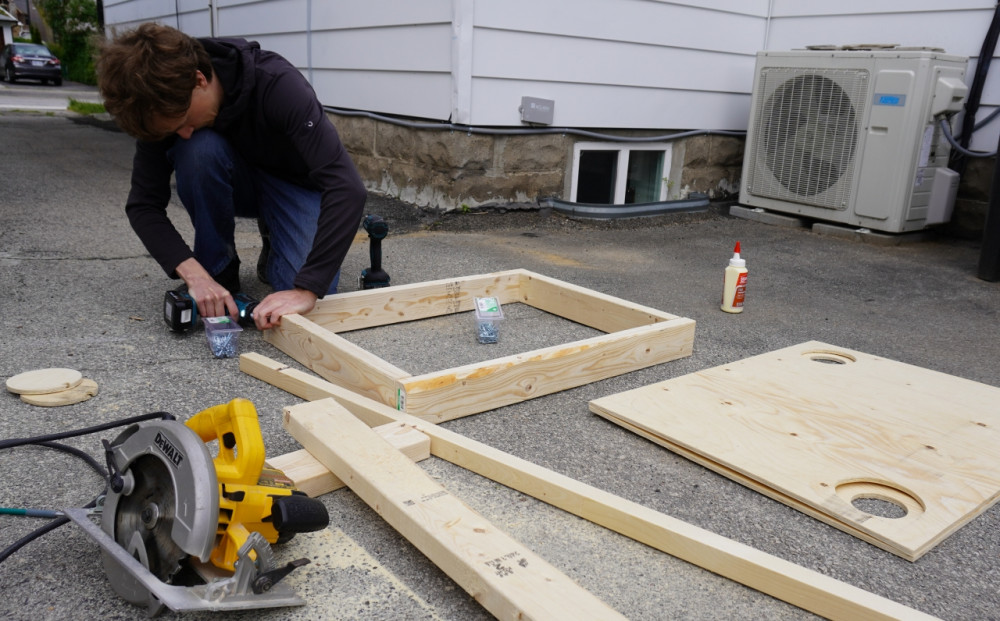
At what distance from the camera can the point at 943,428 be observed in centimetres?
208

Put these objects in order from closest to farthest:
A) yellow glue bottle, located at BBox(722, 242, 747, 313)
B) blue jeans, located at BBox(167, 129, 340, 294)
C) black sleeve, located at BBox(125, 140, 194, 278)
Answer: black sleeve, located at BBox(125, 140, 194, 278) → blue jeans, located at BBox(167, 129, 340, 294) → yellow glue bottle, located at BBox(722, 242, 747, 313)

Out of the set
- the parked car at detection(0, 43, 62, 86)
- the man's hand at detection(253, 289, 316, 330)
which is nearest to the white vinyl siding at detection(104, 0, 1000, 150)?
the man's hand at detection(253, 289, 316, 330)

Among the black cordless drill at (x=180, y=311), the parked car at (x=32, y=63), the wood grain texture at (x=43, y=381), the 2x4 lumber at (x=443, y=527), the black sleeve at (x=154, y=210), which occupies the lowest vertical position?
Answer: the wood grain texture at (x=43, y=381)

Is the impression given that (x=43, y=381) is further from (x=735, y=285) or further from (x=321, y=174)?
(x=735, y=285)

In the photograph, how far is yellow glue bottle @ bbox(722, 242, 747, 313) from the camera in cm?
321

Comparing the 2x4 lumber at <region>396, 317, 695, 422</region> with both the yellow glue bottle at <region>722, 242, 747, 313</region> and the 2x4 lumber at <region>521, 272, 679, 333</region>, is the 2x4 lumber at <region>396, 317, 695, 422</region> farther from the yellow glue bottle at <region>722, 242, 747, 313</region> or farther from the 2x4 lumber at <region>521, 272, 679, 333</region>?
the yellow glue bottle at <region>722, 242, 747, 313</region>

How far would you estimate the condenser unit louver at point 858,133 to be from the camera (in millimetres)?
4504

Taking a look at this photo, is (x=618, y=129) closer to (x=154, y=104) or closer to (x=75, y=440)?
(x=154, y=104)

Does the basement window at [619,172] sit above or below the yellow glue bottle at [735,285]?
above

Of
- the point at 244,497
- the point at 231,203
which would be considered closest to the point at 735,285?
the point at 231,203

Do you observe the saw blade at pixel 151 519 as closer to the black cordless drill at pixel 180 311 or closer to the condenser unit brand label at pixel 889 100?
the black cordless drill at pixel 180 311

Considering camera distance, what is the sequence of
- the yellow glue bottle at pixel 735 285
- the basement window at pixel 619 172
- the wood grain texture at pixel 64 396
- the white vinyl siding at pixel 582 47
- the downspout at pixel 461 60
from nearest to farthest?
the wood grain texture at pixel 64 396
the yellow glue bottle at pixel 735 285
the downspout at pixel 461 60
the white vinyl siding at pixel 582 47
the basement window at pixel 619 172

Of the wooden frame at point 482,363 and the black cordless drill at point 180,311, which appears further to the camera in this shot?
the black cordless drill at point 180,311

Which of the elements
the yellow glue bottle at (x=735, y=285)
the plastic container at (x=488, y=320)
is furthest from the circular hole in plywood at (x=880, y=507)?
the yellow glue bottle at (x=735, y=285)
